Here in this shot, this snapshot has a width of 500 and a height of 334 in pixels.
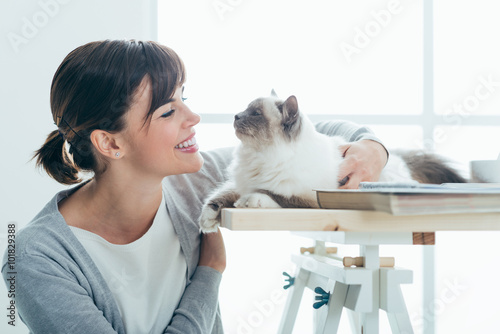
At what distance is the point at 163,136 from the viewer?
1177 mm

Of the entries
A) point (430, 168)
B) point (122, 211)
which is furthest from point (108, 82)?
point (430, 168)

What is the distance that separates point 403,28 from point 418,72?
0.28 metres

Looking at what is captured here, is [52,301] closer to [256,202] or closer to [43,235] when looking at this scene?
[43,235]

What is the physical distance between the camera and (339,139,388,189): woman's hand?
1.22 meters

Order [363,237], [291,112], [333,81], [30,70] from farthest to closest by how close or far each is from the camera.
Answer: [333,81], [30,70], [291,112], [363,237]

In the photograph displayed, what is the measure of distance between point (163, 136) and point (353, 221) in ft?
1.92

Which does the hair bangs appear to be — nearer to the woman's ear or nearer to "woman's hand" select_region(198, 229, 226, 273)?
the woman's ear

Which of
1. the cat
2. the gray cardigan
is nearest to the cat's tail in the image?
the cat

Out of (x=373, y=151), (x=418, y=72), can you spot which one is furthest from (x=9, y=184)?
(x=418, y=72)

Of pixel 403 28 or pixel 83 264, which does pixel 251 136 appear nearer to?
pixel 83 264

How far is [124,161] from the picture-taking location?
4.18 ft

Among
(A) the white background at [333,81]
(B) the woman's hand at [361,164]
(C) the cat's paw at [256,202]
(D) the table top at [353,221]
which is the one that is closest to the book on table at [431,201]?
(D) the table top at [353,221]

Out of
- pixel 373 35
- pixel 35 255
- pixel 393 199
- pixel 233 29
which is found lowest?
pixel 35 255

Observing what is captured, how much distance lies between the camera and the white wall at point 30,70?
239 centimetres
